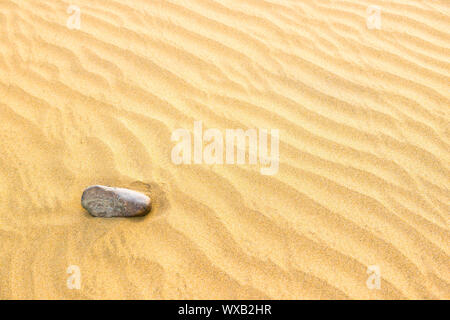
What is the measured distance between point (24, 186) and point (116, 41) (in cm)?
149

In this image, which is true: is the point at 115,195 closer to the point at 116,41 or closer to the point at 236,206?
the point at 236,206

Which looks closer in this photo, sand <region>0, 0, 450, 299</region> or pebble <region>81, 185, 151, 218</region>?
sand <region>0, 0, 450, 299</region>

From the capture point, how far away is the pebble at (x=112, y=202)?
2.13m

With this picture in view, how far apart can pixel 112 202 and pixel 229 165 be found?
71 centimetres

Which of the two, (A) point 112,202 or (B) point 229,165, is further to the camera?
(B) point 229,165

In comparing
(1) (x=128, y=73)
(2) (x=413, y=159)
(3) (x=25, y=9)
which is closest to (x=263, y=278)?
(2) (x=413, y=159)

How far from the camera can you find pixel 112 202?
213 cm

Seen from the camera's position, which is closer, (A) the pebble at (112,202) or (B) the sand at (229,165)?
(B) the sand at (229,165)

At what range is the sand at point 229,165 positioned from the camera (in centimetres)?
196

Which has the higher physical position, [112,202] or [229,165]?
[229,165]

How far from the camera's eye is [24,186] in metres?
2.32

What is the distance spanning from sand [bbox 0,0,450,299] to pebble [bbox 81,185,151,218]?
0.06 metres

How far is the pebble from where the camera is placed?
6.99 feet

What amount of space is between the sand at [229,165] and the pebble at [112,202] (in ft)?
0.20
